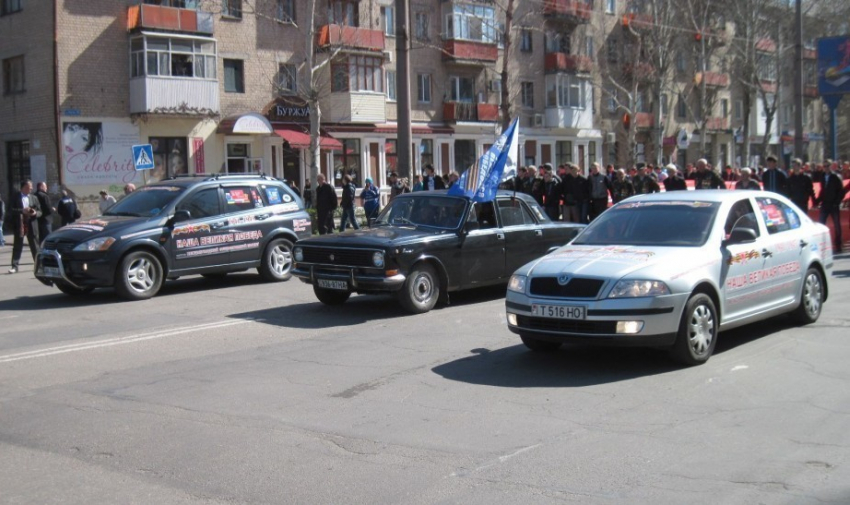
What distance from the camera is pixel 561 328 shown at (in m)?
8.10

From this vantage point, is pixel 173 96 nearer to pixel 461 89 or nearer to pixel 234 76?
pixel 234 76

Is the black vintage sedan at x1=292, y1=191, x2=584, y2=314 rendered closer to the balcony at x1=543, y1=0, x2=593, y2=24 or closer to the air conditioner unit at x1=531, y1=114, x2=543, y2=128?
the air conditioner unit at x1=531, y1=114, x2=543, y2=128

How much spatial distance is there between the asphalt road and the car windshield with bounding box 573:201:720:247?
114cm

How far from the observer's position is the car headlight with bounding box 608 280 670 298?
7.82 m

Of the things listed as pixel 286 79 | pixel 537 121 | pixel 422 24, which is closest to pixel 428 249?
pixel 286 79

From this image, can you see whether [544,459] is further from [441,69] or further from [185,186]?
[441,69]

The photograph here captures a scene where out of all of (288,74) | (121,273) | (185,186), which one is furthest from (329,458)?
(288,74)

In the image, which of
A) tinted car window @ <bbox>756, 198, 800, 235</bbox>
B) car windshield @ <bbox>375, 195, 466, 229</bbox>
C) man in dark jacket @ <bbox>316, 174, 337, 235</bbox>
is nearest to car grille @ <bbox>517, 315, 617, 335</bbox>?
tinted car window @ <bbox>756, 198, 800, 235</bbox>

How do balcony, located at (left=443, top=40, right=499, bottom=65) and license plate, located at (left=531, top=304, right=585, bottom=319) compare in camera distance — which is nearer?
license plate, located at (left=531, top=304, right=585, bottom=319)

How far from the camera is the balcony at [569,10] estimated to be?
51000 mm

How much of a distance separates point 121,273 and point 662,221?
826 centimetres

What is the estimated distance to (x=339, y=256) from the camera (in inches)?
459

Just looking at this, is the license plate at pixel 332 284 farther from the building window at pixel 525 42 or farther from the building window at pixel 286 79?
the building window at pixel 525 42

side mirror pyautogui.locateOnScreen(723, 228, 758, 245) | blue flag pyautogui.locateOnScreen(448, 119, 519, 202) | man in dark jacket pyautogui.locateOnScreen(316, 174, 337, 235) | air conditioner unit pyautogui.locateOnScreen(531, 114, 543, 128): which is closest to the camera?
side mirror pyautogui.locateOnScreen(723, 228, 758, 245)
